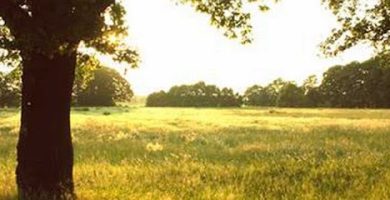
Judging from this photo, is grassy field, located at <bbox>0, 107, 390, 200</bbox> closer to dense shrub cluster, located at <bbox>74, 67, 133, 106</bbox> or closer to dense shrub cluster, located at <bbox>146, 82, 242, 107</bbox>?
dense shrub cluster, located at <bbox>74, 67, 133, 106</bbox>

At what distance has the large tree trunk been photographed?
13.3 m

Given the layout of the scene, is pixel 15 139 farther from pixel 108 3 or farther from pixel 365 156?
pixel 108 3

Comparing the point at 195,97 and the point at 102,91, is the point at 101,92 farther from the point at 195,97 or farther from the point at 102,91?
the point at 195,97

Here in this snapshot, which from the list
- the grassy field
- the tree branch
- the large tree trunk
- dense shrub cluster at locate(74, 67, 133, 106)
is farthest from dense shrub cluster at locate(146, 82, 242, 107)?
the tree branch

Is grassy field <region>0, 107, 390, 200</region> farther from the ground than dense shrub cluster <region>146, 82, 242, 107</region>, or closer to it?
closer to it

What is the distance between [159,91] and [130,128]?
89225 mm

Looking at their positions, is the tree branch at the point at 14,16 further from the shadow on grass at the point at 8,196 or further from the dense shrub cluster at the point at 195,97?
the dense shrub cluster at the point at 195,97

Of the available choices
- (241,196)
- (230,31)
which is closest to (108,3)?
(230,31)

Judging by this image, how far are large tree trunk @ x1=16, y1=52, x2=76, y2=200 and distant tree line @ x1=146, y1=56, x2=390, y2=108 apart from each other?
99944mm

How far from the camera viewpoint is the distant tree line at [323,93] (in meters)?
113

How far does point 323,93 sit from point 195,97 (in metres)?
22.5

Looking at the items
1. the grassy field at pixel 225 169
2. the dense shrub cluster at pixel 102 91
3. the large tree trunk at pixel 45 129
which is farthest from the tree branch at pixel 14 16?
the dense shrub cluster at pixel 102 91

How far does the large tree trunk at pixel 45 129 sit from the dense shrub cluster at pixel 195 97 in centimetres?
10993

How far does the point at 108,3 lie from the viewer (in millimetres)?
12539
